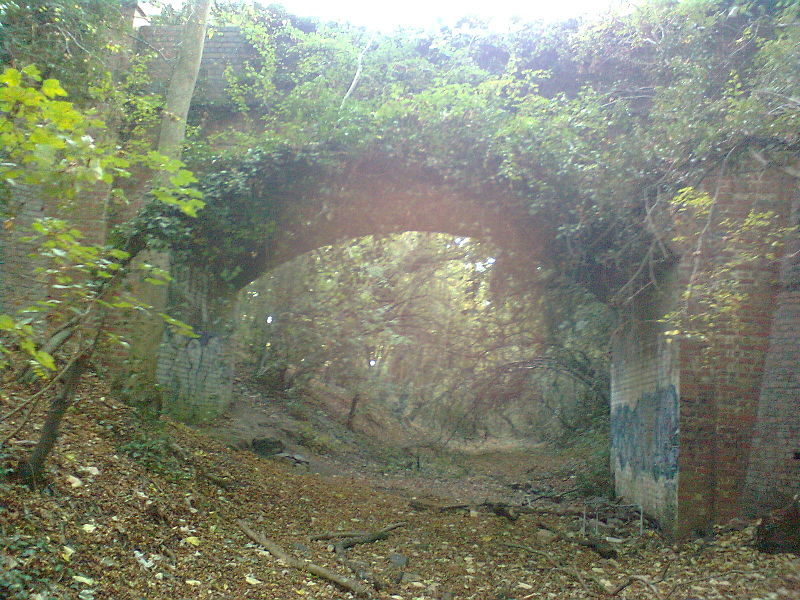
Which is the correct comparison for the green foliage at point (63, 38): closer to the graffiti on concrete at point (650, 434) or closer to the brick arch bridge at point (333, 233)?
the brick arch bridge at point (333, 233)

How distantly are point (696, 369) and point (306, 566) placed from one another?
5023 mm

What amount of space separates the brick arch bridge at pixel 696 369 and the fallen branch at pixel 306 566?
13.0ft

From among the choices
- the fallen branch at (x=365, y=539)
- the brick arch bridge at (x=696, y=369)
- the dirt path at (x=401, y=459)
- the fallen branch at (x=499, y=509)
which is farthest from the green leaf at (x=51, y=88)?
the dirt path at (x=401, y=459)

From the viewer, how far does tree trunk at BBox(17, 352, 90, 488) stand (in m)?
5.01

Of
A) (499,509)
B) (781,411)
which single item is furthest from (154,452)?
(781,411)

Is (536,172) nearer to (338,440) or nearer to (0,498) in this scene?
(0,498)

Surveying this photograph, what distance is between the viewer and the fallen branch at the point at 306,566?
18.7 feet

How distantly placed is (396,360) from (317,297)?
288 cm

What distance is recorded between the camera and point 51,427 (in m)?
5.02

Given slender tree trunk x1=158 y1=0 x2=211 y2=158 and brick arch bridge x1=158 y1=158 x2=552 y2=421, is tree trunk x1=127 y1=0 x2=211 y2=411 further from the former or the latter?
brick arch bridge x1=158 y1=158 x2=552 y2=421

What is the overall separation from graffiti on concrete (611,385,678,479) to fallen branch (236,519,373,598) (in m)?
4.31

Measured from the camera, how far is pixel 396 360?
1623cm

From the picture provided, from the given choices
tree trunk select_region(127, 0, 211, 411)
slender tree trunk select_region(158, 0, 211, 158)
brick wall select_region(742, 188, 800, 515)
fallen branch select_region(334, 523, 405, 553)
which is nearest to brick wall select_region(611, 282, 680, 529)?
brick wall select_region(742, 188, 800, 515)

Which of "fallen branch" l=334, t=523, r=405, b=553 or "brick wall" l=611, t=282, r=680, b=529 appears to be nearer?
"fallen branch" l=334, t=523, r=405, b=553
